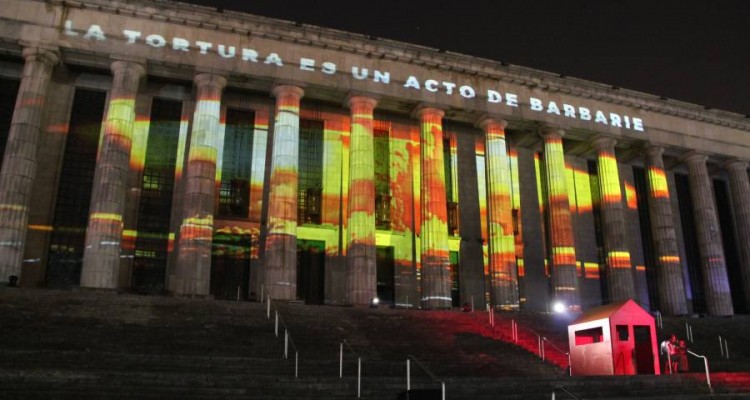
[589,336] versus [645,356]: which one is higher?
[589,336]

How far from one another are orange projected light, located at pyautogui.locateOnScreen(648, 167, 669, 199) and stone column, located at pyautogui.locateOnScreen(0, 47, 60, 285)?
101ft

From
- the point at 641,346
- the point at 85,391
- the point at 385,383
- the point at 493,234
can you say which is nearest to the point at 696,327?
the point at 493,234

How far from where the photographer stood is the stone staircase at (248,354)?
43.8ft

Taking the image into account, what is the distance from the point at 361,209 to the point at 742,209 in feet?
79.5

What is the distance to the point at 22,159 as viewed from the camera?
2498 centimetres

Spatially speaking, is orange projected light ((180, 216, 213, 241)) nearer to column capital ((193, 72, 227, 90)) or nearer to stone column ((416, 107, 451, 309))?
column capital ((193, 72, 227, 90))

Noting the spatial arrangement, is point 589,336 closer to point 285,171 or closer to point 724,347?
point 724,347

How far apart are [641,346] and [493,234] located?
43.2 feet

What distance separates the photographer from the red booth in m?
17.0

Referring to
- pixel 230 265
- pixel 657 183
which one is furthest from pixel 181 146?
pixel 657 183

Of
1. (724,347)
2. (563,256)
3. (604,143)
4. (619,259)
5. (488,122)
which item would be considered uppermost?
(488,122)

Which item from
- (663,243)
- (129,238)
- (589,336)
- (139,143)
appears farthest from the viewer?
(663,243)

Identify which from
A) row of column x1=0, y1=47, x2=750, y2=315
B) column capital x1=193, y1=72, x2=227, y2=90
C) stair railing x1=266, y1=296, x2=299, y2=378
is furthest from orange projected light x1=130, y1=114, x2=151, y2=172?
stair railing x1=266, y1=296, x2=299, y2=378

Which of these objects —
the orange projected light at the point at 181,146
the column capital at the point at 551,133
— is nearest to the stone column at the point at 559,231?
the column capital at the point at 551,133
